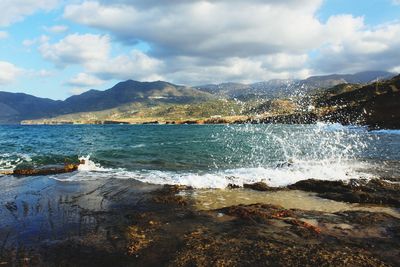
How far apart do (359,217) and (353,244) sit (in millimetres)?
3026

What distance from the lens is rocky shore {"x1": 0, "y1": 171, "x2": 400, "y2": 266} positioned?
9625 millimetres

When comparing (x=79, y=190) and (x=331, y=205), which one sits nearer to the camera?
(x=331, y=205)

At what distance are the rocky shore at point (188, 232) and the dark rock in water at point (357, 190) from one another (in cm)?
5

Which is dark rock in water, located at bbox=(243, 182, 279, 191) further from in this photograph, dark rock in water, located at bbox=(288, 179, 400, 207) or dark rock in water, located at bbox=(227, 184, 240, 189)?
dark rock in water, located at bbox=(288, 179, 400, 207)

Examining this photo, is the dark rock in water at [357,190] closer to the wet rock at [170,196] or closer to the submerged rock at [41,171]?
the wet rock at [170,196]

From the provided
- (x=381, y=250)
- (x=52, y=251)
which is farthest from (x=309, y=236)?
(x=52, y=251)

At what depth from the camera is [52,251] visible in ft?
35.0

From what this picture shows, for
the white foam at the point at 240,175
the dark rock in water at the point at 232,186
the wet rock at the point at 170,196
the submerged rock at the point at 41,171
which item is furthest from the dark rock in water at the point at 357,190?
the submerged rock at the point at 41,171

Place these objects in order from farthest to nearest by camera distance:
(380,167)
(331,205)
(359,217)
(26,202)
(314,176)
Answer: (380,167), (314,176), (26,202), (331,205), (359,217)

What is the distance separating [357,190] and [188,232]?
1006 centimetres

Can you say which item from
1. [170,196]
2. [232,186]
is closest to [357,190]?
[232,186]

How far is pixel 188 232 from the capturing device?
1179 cm

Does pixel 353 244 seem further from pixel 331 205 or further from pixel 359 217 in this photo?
pixel 331 205

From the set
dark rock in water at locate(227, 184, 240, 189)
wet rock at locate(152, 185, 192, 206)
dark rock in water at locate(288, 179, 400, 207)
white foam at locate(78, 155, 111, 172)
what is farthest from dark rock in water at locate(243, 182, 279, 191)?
Answer: white foam at locate(78, 155, 111, 172)
